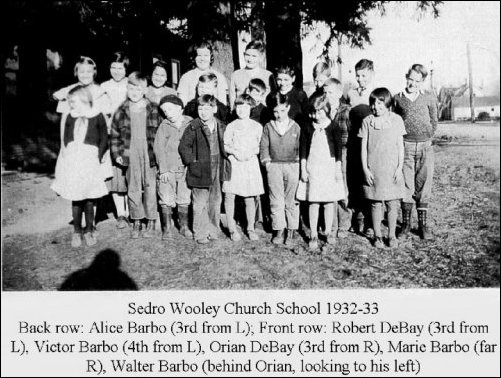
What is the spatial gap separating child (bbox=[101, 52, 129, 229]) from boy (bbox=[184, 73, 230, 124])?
0.61 m

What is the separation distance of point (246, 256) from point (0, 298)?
1777 mm

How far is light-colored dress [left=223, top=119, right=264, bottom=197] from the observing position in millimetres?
3613

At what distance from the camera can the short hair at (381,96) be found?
3449mm

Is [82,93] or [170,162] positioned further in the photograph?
[170,162]

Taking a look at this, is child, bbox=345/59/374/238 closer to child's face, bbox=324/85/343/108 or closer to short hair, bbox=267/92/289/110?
child's face, bbox=324/85/343/108

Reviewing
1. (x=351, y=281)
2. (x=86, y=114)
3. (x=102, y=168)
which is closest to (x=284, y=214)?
(x=351, y=281)

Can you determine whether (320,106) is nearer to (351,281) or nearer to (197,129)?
(197,129)

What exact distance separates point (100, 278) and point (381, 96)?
2.64m

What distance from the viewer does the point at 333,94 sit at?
3668 millimetres

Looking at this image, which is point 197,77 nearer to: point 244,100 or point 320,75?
point 244,100

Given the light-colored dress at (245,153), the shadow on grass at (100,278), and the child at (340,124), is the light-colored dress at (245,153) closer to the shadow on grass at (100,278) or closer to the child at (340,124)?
the child at (340,124)

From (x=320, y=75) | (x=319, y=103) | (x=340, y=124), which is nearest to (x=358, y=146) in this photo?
(x=340, y=124)

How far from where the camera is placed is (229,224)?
3.72 metres

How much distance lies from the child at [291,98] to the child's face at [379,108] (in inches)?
23.5
